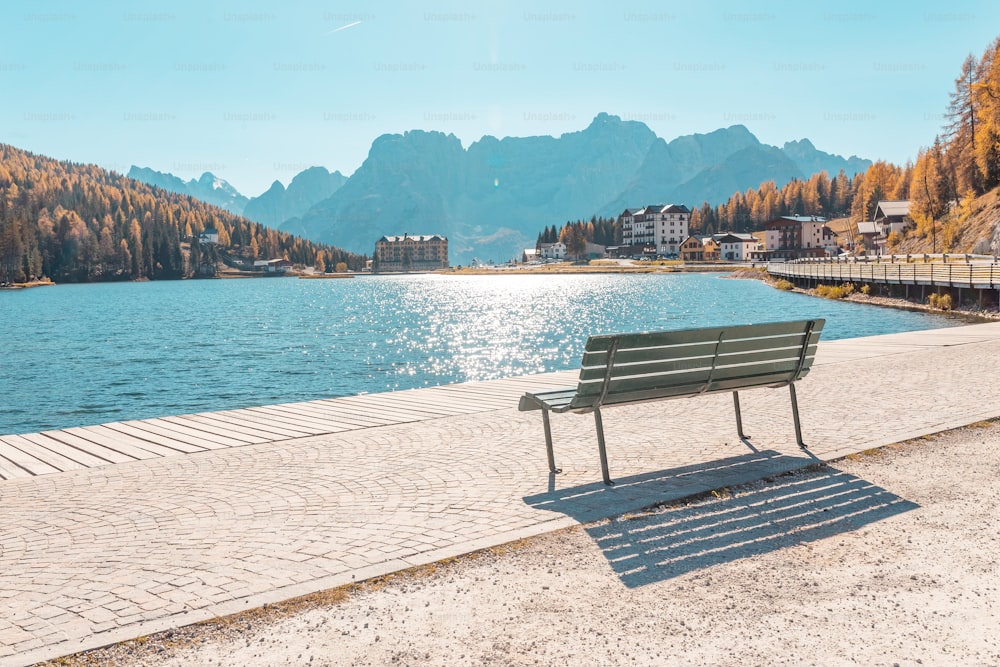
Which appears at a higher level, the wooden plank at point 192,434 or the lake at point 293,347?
the wooden plank at point 192,434

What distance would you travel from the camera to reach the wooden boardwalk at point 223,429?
970 cm

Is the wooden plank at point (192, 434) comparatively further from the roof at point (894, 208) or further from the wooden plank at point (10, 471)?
the roof at point (894, 208)

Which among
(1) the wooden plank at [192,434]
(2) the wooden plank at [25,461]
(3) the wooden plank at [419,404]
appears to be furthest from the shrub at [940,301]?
(2) the wooden plank at [25,461]

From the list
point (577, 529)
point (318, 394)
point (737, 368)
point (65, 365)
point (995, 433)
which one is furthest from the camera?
point (65, 365)

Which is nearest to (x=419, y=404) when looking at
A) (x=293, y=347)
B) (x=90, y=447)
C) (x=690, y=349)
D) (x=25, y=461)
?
(x=90, y=447)

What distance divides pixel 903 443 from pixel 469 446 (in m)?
5.18

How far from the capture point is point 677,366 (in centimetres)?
816

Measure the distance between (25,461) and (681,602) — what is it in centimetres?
856

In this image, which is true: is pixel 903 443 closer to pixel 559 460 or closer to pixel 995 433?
pixel 995 433

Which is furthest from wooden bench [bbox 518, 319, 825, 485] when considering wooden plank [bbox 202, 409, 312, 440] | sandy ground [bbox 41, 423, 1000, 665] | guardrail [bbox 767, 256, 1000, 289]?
Result: guardrail [bbox 767, 256, 1000, 289]

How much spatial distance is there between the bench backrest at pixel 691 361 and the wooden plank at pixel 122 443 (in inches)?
223

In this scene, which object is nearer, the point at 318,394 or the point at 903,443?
the point at 903,443

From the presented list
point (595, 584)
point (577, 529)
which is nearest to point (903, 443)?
point (577, 529)

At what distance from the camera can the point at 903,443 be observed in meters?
9.01
